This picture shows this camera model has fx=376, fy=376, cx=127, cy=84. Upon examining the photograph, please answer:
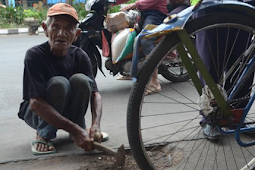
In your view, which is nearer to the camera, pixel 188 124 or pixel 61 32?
pixel 61 32

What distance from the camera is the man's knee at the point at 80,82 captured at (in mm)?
2729

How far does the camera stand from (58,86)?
8.59 ft

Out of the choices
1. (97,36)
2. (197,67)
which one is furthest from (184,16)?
(97,36)

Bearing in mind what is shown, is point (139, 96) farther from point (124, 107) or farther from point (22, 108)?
point (124, 107)

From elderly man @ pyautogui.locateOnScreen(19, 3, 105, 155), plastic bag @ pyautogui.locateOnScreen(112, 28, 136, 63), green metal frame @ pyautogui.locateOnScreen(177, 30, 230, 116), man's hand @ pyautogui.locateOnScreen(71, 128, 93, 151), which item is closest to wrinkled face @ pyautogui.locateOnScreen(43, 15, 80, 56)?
elderly man @ pyautogui.locateOnScreen(19, 3, 105, 155)

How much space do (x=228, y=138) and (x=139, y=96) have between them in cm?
125

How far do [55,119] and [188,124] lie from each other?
128 cm

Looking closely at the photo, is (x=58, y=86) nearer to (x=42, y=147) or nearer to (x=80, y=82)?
(x=80, y=82)

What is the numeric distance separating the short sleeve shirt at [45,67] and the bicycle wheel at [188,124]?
1.98 feet

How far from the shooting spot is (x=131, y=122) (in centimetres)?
198

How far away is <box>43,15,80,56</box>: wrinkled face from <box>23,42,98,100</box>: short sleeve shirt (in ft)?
0.28

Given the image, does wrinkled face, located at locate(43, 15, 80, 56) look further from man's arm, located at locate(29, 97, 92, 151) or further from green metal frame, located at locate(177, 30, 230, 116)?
green metal frame, located at locate(177, 30, 230, 116)

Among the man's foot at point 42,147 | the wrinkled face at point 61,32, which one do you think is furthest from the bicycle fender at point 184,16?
the man's foot at point 42,147

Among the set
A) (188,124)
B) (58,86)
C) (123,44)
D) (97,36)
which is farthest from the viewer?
(97,36)
